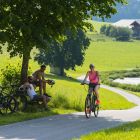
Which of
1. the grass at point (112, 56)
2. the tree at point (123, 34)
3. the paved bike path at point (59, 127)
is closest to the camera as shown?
the paved bike path at point (59, 127)

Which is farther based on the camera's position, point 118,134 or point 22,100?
point 22,100

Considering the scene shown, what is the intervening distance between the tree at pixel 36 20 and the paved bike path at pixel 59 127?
3643 mm

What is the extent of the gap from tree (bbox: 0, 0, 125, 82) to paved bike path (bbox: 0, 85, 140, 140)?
143 inches

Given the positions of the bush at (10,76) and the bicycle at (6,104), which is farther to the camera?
the bush at (10,76)

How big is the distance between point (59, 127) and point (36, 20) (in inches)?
258

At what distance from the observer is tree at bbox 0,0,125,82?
2009 cm

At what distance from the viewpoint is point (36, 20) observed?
2094cm

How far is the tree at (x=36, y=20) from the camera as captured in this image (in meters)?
20.1

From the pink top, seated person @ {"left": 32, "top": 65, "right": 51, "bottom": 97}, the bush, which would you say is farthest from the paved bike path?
the bush

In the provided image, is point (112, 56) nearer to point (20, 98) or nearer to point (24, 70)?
point (24, 70)

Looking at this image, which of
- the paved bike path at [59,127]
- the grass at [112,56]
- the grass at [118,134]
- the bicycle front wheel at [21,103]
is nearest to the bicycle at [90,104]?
the paved bike path at [59,127]

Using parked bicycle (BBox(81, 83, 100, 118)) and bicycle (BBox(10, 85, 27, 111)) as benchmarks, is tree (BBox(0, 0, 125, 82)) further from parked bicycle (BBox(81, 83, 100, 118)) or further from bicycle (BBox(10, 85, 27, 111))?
parked bicycle (BBox(81, 83, 100, 118))

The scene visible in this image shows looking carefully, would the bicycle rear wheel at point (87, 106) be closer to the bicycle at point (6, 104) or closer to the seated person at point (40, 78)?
the seated person at point (40, 78)

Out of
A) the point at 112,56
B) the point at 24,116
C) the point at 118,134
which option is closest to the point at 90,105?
the point at 24,116
